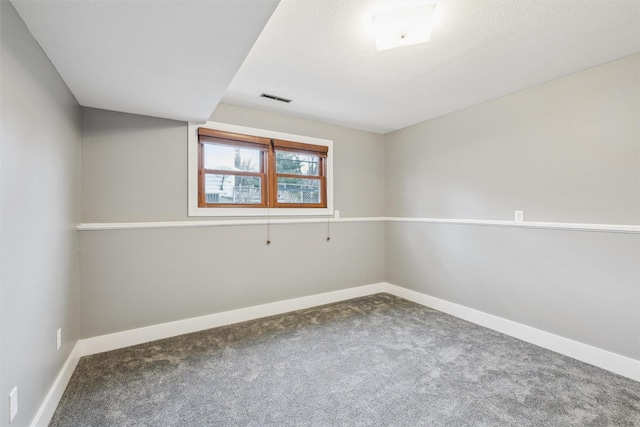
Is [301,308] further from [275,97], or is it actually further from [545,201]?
[545,201]

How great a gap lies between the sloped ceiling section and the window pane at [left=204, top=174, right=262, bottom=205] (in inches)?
38.7

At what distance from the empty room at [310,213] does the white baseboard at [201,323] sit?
18mm

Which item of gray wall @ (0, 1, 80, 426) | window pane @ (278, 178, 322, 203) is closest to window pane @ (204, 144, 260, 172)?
window pane @ (278, 178, 322, 203)

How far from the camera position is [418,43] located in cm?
192

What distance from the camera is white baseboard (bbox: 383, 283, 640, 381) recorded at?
215 centimetres

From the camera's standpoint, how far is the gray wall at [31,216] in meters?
1.26

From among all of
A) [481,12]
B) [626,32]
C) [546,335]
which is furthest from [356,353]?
[626,32]

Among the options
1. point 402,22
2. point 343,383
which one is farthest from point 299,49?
point 343,383

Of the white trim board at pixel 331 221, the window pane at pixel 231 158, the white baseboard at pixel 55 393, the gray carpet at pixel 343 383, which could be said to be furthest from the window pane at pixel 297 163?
the white baseboard at pixel 55 393

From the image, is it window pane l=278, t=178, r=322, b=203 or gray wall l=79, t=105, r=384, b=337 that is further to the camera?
window pane l=278, t=178, r=322, b=203

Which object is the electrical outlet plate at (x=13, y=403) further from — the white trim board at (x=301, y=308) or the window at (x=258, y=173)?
the window at (x=258, y=173)

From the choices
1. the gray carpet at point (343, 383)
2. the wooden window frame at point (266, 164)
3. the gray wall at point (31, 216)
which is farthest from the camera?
the wooden window frame at point (266, 164)

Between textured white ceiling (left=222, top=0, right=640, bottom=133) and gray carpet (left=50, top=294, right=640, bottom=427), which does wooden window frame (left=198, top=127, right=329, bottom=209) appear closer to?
textured white ceiling (left=222, top=0, right=640, bottom=133)

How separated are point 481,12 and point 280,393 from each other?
266 centimetres
